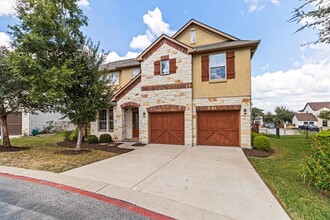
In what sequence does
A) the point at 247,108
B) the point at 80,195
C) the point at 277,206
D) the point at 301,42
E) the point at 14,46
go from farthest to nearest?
the point at 247,108 < the point at 301,42 < the point at 14,46 < the point at 80,195 < the point at 277,206

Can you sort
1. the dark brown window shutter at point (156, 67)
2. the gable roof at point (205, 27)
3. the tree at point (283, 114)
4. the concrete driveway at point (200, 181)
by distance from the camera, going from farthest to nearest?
the tree at point (283, 114)
the gable roof at point (205, 27)
the dark brown window shutter at point (156, 67)
the concrete driveway at point (200, 181)

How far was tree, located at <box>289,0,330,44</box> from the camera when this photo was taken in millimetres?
8742

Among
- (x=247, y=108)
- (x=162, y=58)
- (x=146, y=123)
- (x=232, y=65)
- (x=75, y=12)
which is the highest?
(x=75, y=12)

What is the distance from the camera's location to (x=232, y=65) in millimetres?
11258

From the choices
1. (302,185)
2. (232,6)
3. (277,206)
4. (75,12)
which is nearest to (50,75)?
(75,12)

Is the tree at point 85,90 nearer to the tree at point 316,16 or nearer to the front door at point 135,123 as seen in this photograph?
the front door at point 135,123

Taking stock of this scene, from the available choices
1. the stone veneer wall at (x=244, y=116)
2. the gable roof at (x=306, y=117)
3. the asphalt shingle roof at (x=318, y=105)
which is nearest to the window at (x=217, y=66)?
the stone veneer wall at (x=244, y=116)

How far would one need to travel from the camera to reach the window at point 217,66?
11.5m

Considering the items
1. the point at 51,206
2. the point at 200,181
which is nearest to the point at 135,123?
the point at 200,181

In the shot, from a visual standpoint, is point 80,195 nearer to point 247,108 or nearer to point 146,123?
point 146,123

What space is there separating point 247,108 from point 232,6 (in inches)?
319

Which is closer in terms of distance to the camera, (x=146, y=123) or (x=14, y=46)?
(x=14, y=46)

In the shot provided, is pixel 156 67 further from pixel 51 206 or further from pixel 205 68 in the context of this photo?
pixel 51 206

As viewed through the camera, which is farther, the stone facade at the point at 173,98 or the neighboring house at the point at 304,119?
the neighboring house at the point at 304,119
